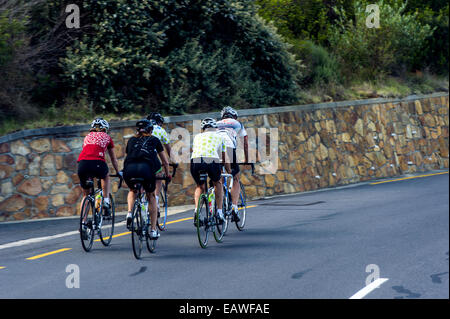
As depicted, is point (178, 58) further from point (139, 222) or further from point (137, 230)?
point (137, 230)

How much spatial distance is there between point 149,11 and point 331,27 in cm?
1221

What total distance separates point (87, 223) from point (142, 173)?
1265 mm

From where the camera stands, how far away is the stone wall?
1458cm

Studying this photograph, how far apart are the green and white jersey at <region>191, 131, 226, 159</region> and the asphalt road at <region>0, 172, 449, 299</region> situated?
1474 mm

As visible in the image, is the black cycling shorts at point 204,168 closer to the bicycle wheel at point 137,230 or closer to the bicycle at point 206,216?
the bicycle at point 206,216

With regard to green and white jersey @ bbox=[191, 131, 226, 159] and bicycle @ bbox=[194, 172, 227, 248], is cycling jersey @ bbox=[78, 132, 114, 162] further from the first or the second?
bicycle @ bbox=[194, 172, 227, 248]

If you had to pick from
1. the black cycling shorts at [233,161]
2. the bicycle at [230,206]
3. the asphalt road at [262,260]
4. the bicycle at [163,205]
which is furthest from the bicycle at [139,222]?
the black cycling shorts at [233,161]

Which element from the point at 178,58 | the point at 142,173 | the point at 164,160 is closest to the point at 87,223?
the point at 142,173

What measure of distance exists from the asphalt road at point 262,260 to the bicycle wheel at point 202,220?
177 millimetres

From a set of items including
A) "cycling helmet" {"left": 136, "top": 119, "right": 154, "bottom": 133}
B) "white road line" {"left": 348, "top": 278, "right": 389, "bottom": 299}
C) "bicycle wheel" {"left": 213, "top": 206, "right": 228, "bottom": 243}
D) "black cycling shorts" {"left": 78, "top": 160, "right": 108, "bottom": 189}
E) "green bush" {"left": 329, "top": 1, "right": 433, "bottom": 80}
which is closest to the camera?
"white road line" {"left": 348, "top": 278, "right": 389, "bottom": 299}

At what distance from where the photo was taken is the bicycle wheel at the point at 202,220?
9609 millimetres

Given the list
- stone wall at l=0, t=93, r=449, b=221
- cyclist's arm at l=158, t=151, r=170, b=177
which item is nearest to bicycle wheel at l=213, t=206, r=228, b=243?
cyclist's arm at l=158, t=151, r=170, b=177

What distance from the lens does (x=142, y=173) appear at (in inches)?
365

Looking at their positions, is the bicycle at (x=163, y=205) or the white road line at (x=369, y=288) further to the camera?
the bicycle at (x=163, y=205)
